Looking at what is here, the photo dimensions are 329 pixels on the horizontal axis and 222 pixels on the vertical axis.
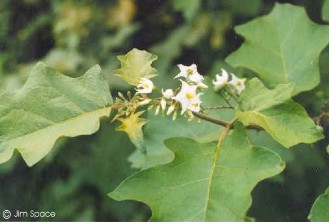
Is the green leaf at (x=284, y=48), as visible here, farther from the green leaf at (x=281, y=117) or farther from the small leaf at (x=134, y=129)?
the small leaf at (x=134, y=129)

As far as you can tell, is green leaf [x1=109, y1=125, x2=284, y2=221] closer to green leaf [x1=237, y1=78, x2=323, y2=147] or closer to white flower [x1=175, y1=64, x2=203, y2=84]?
green leaf [x1=237, y1=78, x2=323, y2=147]

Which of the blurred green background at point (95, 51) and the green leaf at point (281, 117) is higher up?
the green leaf at point (281, 117)

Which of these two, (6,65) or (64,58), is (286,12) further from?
(6,65)

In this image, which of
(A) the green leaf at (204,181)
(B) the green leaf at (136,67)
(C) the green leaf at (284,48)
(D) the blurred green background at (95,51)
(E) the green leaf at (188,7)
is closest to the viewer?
(A) the green leaf at (204,181)

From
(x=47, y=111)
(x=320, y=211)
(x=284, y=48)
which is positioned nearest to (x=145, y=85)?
(x=47, y=111)

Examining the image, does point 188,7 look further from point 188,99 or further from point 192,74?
point 188,99

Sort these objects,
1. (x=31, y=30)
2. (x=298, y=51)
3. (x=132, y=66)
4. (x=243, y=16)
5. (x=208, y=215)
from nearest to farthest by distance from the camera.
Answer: (x=208, y=215) < (x=132, y=66) < (x=298, y=51) < (x=243, y=16) < (x=31, y=30)

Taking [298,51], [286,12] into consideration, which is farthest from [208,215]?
[286,12]

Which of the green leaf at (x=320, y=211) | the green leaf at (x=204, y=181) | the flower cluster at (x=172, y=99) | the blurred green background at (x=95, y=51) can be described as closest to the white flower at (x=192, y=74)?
the flower cluster at (x=172, y=99)
